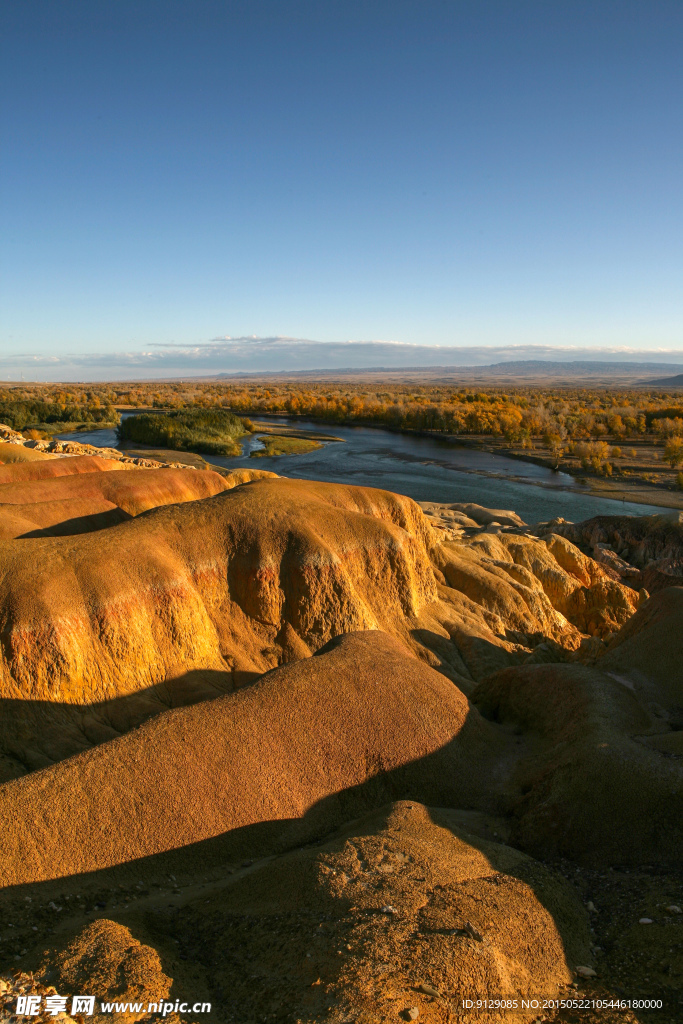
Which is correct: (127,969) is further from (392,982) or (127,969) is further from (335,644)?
(335,644)

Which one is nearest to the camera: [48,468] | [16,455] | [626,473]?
[48,468]

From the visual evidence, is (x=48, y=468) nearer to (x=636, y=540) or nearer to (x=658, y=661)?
(x=658, y=661)

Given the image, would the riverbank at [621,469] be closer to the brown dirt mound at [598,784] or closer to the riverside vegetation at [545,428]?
the riverside vegetation at [545,428]

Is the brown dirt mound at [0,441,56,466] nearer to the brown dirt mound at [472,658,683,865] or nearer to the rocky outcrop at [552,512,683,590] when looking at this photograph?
the rocky outcrop at [552,512,683,590]

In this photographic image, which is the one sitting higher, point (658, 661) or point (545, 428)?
point (545, 428)

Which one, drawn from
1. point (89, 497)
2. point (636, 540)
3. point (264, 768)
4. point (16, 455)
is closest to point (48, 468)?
point (89, 497)

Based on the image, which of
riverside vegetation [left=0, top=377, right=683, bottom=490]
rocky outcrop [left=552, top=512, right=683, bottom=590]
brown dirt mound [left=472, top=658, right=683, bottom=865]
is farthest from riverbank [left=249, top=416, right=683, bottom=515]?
brown dirt mound [left=472, top=658, right=683, bottom=865]

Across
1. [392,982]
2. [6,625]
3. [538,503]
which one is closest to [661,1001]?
[392,982]
